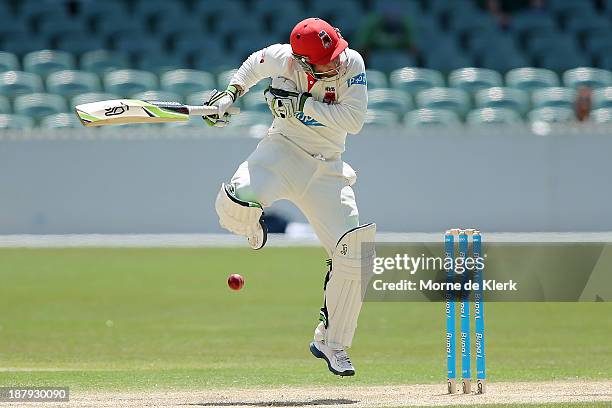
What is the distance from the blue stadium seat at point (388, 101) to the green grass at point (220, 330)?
3.68 metres

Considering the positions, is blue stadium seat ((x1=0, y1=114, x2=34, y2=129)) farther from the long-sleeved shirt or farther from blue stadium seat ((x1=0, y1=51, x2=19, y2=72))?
the long-sleeved shirt

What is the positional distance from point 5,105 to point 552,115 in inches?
292

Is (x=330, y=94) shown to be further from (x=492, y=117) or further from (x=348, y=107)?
(x=492, y=117)

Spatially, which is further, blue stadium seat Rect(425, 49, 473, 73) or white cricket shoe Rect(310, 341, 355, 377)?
blue stadium seat Rect(425, 49, 473, 73)

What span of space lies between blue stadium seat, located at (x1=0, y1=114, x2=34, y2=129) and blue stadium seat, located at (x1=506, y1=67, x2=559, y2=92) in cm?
673

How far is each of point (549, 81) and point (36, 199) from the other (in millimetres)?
7336

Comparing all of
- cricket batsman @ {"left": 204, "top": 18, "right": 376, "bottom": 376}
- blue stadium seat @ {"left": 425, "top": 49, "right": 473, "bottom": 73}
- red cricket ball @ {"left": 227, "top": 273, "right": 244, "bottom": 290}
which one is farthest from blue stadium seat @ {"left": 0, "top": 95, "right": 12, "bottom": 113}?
red cricket ball @ {"left": 227, "top": 273, "right": 244, "bottom": 290}

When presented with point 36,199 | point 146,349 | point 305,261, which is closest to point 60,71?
point 36,199

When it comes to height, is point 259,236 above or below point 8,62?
below

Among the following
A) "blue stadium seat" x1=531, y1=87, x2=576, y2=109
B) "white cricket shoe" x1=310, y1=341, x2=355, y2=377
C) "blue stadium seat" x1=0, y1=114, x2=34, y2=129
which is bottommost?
"white cricket shoe" x1=310, y1=341, x2=355, y2=377

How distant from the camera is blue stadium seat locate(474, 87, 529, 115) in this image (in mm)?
17062

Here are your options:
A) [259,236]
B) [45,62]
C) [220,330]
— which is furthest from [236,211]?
[45,62]

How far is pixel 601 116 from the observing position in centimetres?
1683

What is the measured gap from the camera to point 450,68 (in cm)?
1769
